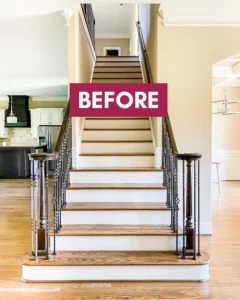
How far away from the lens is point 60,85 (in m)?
8.81

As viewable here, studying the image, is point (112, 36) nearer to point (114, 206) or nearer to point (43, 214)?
point (114, 206)

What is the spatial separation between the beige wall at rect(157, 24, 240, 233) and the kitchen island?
6.01m

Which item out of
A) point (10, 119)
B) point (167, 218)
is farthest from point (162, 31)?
point (10, 119)

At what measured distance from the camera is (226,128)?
871 cm

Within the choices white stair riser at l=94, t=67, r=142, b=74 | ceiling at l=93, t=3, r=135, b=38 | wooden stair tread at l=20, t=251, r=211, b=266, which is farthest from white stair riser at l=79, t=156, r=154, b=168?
ceiling at l=93, t=3, r=135, b=38

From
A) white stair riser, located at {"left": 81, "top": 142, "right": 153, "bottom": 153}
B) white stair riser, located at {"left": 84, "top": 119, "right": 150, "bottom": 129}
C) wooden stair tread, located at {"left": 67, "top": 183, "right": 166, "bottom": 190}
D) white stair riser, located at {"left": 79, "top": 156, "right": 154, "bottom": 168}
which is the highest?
white stair riser, located at {"left": 84, "top": 119, "right": 150, "bottom": 129}

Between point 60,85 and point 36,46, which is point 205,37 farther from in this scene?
point 60,85

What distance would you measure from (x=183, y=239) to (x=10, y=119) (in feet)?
25.9

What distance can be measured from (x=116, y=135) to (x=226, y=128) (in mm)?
5077

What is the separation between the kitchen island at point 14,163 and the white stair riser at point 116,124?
4.55 metres

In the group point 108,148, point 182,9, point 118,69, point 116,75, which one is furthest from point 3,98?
point 182,9

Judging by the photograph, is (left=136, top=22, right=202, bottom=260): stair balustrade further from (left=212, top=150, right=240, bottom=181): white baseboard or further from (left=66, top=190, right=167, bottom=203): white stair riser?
(left=212, top=150, right=240, bottom=181): white baseboard

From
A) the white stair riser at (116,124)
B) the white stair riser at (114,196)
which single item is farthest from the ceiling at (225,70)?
the white stair riser at (114,196)

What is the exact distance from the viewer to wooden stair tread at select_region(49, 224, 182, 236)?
9.70ft
